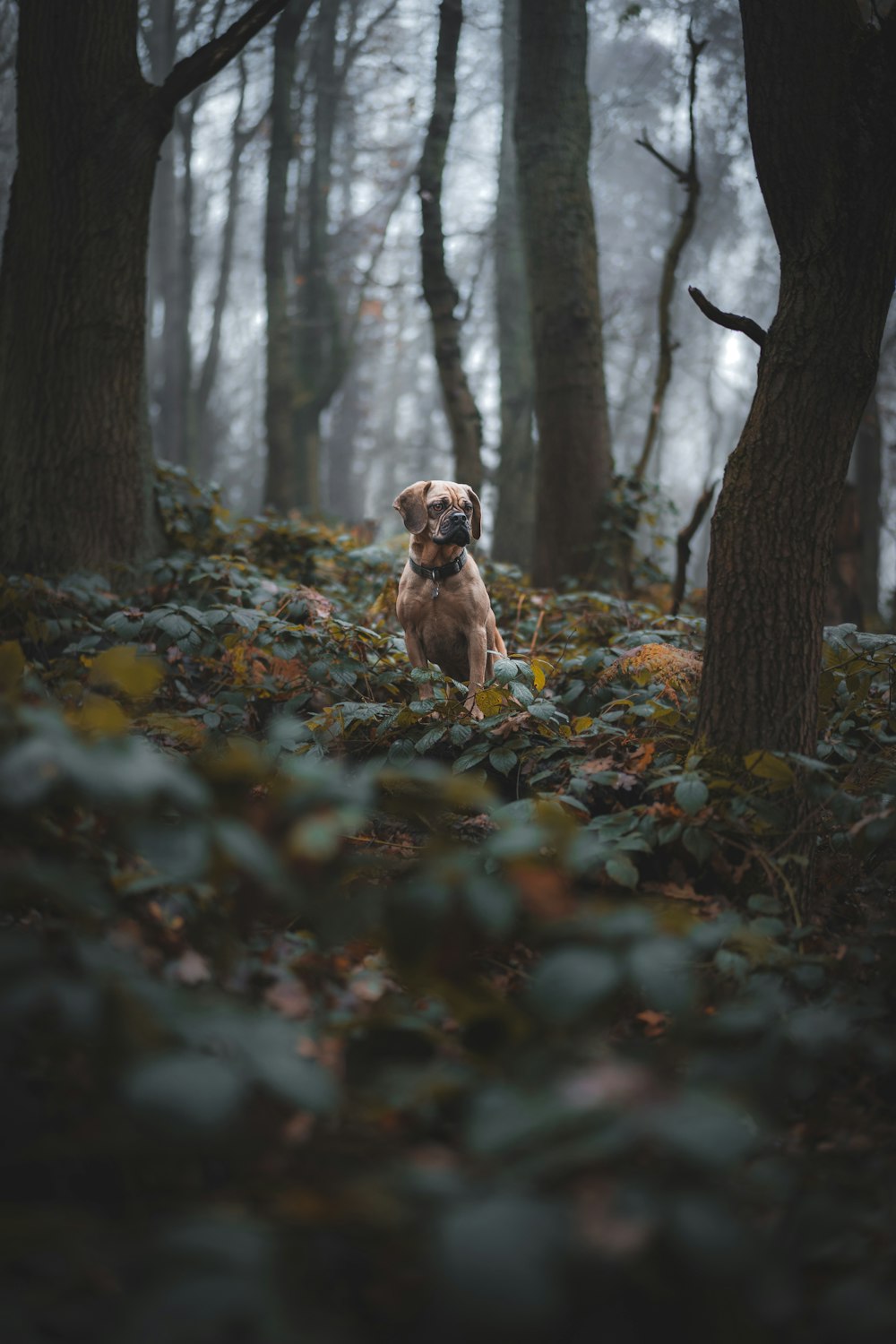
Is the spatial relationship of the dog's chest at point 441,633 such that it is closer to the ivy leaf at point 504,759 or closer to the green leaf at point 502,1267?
the ivy leaf at point 504,759

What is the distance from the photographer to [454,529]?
4734mm

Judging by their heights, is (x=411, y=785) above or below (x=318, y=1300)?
above

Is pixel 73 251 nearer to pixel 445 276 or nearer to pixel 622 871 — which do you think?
pixel 445 276

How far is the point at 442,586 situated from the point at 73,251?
3.46 metres

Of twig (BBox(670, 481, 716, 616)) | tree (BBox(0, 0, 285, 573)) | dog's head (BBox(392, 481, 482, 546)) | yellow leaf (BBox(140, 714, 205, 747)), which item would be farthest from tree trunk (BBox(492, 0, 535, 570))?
yellow leaf (BBox(140, 714, 205, 747))

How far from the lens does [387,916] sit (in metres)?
1.55

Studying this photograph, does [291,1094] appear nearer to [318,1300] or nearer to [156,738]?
[318,1300]

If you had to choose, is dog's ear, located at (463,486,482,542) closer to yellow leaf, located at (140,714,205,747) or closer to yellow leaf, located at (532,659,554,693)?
yellow leaf, located at (532,659,554,693)

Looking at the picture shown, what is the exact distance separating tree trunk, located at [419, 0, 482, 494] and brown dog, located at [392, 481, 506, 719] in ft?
13.0

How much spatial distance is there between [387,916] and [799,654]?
7.91 ft

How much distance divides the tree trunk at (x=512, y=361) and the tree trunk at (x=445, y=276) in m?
1.27

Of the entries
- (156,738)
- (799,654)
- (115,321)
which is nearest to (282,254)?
(115,321)

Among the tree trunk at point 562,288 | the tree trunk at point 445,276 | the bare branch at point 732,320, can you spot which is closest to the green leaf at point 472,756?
the bare branch at point 732,320

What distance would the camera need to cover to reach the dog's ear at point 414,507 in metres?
4.92
